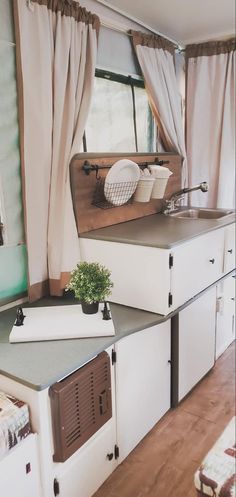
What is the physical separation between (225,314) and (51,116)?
174 centimetres

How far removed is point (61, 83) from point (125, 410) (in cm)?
159

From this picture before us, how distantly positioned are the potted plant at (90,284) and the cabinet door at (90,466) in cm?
53

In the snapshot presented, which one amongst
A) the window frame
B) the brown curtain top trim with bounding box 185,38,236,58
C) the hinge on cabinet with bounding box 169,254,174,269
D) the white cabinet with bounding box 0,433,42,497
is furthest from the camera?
the brown curtain top trim with bounding box 185,38,236,58

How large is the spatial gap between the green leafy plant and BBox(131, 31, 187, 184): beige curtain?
61.0 inches

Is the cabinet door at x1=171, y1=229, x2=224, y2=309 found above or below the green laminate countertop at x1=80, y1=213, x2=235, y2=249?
below

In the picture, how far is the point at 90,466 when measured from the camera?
1.58 meters

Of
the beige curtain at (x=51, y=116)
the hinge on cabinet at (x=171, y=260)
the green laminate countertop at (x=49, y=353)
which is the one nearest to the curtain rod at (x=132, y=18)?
the beige curtain at (x=51, y=116)

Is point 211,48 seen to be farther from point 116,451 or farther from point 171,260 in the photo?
point 116,451

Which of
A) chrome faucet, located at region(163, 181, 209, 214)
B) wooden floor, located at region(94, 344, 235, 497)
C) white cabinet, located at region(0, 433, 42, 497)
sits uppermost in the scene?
chrome faucet, located at region(163, 181, 209, 214)

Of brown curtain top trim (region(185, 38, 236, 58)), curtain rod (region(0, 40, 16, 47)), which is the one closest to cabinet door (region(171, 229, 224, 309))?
curtain rod (region(0, 40, 16, 47))

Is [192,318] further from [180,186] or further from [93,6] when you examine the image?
[93,6]

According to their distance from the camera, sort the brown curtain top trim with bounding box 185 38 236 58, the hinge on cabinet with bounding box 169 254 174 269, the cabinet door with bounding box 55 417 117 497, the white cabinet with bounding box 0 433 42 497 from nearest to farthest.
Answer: the white cabinet with bounding box 0 433 42 497, the cabinet door with bounding box 55 417 117 497, the hinge on cabinet with bounding box 169 254 174 269, the brown curtain top trim with bounding box 185 38 236 58

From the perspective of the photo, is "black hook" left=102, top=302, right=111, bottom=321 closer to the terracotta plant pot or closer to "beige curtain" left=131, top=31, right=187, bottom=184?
the terracotta plant pot

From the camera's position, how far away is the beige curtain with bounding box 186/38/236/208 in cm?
295
